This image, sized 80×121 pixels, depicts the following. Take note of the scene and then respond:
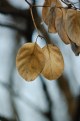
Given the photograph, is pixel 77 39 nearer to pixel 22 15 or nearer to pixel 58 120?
pixel 22 15

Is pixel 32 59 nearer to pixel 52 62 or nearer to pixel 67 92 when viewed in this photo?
pixel 52 62

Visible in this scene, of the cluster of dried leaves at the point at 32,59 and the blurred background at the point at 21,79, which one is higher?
the cluster of dried leaves at the point at 32,59

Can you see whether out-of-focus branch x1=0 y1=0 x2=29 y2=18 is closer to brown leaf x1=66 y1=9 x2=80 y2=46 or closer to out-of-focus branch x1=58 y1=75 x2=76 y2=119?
out-of-focus branch x1=58 y1=75 x2=76 y2=119

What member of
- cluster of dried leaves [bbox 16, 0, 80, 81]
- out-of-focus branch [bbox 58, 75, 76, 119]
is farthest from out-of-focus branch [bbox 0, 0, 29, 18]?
cluster of dried leaves [bbox 16, 0, 80, 81]

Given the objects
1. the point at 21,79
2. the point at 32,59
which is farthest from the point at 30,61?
the point at 21,79

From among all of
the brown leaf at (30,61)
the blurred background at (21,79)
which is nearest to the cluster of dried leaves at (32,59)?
the brown leaf at (30,61)

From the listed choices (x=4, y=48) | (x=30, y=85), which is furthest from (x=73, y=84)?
(x=4, y=48)

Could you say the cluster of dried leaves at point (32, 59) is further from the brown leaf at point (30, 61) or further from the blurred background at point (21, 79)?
the blurred background at point (21, 79)
